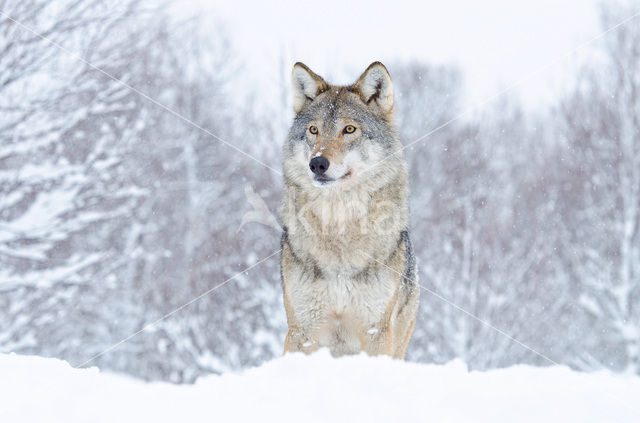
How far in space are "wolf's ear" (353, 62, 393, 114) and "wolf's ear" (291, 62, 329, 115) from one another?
0.31 m

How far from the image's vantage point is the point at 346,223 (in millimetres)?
4746

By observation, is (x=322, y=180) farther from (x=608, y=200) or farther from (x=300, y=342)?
(x=608, y=200)

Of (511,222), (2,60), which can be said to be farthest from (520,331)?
(2,60)

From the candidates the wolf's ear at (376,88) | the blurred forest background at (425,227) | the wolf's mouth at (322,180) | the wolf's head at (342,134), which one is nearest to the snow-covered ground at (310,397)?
the wolf's mouth at (322,180)

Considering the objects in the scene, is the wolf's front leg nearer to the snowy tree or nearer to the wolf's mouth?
the wolf's mouth

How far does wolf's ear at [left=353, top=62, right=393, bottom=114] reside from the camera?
4973 millimetres

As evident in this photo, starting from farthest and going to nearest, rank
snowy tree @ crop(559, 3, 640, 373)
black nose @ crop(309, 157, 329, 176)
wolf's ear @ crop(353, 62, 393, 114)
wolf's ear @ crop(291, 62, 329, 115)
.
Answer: snowy tree @ crop(559, 3, 640, 373) → wolf's ear @ crop(291, 62, 329, 115) → wolf's ear @ crop(353, 62, 393, 114) → black nose @ crop(309, 157, 329, 176)

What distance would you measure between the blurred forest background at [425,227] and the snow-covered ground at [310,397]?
8.29 m

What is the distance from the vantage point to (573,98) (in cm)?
1650

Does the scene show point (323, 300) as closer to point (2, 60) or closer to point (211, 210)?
point (2, 60)

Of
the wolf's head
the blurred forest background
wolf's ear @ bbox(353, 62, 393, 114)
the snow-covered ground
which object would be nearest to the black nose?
the wolf's head

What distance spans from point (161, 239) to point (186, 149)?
2711 millimetres

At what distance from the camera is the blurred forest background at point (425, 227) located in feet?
47.2

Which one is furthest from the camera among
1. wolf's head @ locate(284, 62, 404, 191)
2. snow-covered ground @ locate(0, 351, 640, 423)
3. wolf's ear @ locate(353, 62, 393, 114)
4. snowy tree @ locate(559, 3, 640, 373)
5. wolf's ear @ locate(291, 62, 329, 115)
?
snowy tree @ locate(559, 3, 640, 373)
